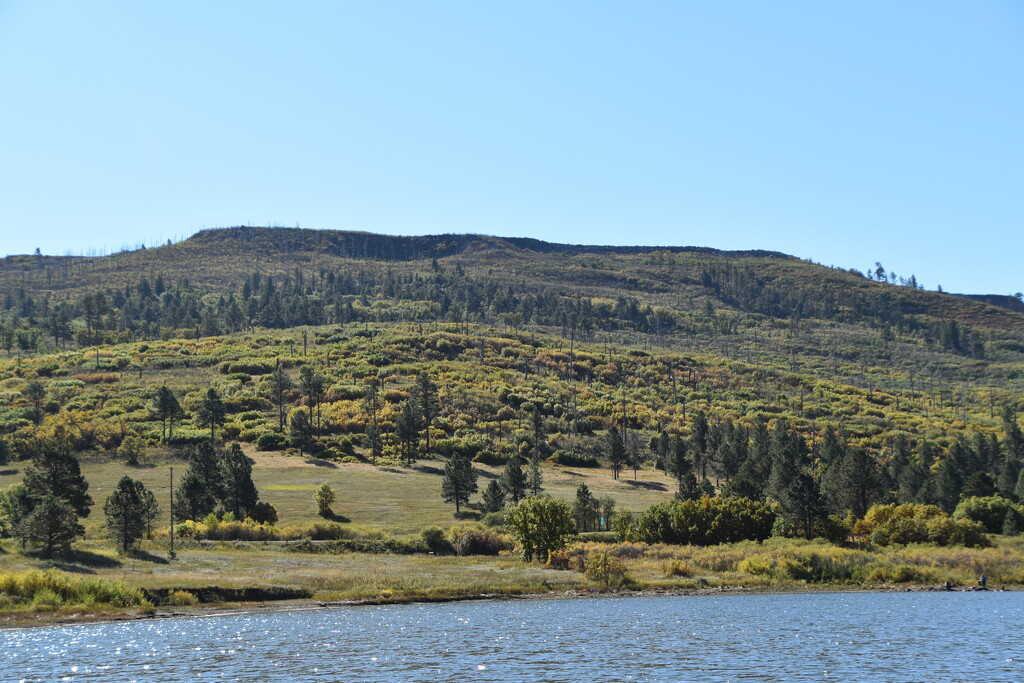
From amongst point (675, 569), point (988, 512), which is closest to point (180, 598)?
point (675, 569)

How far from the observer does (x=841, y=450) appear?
14675cm

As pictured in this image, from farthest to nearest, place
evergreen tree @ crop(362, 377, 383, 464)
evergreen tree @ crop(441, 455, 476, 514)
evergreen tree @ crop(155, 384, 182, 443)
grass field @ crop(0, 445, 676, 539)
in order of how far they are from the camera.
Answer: evergreen tree @ crop(362, 377, 383, 464) < evergreen tree @ crop(155, 384, 182, 443) < evergreen tree @ crop(441, 455, 476, 514) < grass field @ crop(0, 445, 676, 539)

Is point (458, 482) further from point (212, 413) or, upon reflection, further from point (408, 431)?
point (212, 413)

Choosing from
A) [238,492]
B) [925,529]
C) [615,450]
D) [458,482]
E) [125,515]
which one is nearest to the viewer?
[125,515]

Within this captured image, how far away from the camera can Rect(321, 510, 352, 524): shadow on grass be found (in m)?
113

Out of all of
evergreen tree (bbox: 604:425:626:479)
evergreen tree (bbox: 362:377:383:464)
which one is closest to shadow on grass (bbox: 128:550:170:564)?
evergreen tree (bbox: 362:377:383:464)

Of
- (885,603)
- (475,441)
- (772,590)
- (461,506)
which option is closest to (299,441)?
(475,441)

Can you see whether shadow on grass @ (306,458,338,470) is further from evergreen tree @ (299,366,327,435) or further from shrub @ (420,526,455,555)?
shrub @ (420,526,455,555)

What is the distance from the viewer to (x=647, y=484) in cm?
14988

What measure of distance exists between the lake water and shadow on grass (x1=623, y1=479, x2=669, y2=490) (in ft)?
256

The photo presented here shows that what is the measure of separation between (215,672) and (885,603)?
48320mm

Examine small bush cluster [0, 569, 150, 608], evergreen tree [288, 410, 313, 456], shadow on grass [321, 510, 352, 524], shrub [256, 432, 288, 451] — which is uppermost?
evergreen tree [288, 410, 313, 456]

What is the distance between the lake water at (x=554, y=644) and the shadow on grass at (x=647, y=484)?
78.0 meters

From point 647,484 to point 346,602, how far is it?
85.9 meters
